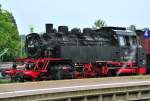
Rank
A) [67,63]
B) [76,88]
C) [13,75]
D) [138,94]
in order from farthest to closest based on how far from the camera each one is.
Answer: [67,63] → [13,75] → [138,94] → [76,88]

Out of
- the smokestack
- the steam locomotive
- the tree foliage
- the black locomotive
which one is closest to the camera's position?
the steam locomotive

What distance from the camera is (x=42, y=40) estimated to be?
26641mm

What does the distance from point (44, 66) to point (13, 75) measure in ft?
5.75

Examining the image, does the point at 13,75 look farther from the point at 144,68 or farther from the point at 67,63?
the point at 144,68

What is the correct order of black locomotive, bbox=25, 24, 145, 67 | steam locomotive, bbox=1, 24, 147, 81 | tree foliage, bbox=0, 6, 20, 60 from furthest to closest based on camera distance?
tree foliage, bbox=0, 6, 20, 60, black locomotive, bbox=25, 24, 145, 67, steam locomotive, bbox=1, 24, 147, 81

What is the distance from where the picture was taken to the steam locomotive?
25.5m

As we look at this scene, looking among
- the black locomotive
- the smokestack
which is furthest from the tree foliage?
the smokestack

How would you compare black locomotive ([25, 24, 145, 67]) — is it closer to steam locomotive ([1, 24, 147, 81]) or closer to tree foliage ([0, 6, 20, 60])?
steam locomotive ([1, 24, 147, 81])

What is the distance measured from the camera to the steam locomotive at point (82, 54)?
25453mm

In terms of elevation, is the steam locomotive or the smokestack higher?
the smokestack

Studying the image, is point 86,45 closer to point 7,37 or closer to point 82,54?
point 82,54

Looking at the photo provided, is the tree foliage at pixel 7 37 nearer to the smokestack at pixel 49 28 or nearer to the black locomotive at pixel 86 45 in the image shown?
the black locomotive at pixel 86 45

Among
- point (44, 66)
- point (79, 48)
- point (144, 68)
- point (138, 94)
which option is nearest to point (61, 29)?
point (79, 48)

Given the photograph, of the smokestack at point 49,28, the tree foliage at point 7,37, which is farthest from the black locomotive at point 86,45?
the tree foliage at point 7,37
